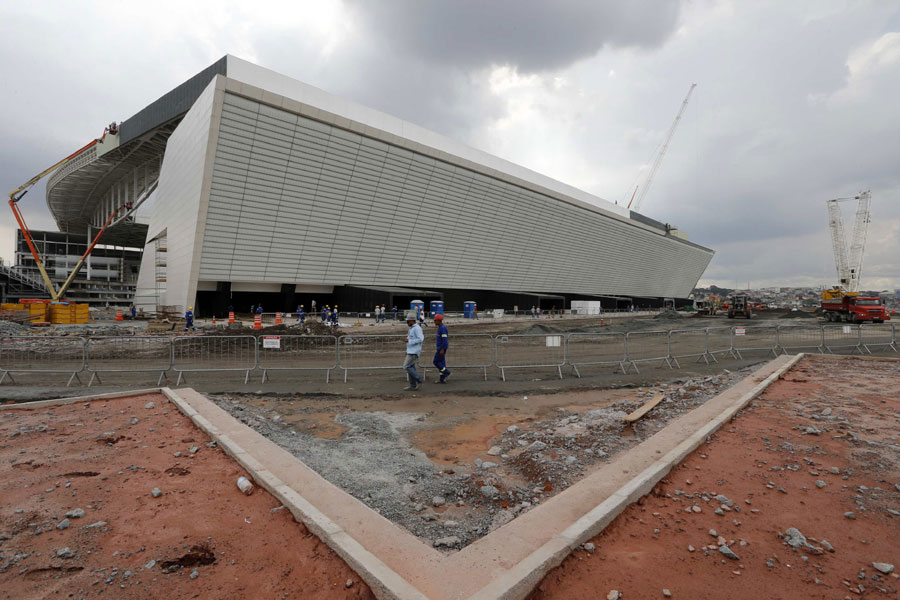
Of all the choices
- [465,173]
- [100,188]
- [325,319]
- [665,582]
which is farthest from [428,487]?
[100,188]

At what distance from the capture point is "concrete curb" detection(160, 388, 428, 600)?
98.9 inches

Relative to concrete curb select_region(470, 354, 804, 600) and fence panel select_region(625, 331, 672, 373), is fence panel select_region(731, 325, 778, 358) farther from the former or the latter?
concrete curb select_region(470, 354, 804, 600)

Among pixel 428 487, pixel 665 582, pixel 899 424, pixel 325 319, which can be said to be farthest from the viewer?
pixel 325 319

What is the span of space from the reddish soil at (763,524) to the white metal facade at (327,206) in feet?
106

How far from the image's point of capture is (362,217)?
36.3 m

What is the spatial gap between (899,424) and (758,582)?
18.9 feet

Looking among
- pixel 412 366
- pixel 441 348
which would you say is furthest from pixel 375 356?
pixel 412 366

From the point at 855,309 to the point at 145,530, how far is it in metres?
45.9

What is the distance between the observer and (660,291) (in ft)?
279

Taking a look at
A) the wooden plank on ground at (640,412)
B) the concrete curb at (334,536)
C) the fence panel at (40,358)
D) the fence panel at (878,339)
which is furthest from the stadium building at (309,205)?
the fence panel at (878,339)

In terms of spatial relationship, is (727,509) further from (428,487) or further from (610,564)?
(428,487)

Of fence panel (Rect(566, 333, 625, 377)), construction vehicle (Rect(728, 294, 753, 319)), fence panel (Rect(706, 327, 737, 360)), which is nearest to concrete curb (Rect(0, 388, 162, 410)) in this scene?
fence panel (Rect(566, 333, 625, 377))

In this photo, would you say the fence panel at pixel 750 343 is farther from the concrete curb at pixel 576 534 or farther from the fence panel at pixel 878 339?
the concrete curb at pixel 576 534

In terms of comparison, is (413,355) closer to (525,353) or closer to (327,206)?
(525,353)
